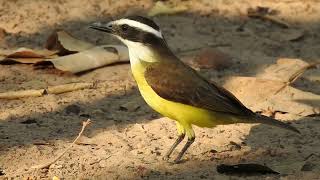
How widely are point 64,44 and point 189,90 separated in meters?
2.42

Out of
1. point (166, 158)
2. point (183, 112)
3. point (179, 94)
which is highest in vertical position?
point (179, 94)

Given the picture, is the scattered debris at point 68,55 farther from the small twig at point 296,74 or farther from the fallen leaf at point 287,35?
the fallen leaf at point 287,35

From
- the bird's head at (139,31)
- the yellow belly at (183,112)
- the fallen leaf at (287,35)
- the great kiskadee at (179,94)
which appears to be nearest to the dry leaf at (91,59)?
the bird's head at (139,31)

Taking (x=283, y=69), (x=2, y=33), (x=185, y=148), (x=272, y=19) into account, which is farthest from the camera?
(x=272, y=19)

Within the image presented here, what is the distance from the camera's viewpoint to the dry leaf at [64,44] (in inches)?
326

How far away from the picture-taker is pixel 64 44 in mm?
8305

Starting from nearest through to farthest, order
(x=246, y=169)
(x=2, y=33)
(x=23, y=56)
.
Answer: (x=246, y=169)
(x=23, y=56)
(x=2, y=33)

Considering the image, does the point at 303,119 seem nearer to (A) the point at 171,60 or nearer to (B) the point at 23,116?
(A) the point at 171,60

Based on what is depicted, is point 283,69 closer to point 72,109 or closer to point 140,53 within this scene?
point 140,53

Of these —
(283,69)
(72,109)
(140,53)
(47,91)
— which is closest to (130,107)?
(72,109)

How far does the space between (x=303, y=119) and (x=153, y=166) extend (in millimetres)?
1912

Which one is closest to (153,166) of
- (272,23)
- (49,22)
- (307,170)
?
(307,170)

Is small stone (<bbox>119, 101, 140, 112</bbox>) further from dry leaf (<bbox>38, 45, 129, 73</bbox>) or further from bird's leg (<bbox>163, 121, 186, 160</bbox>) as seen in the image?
bird's leg (<bbox>163, 121, 186, 160</bbox>)

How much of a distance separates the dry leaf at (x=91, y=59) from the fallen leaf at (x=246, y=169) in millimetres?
2585
